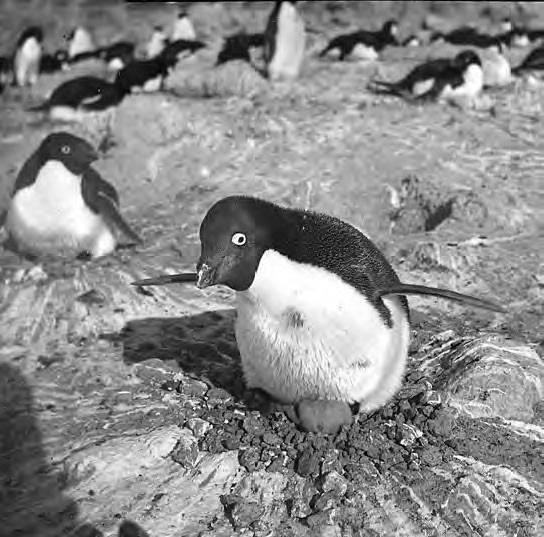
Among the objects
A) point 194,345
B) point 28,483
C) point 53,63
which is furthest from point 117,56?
point 28,483

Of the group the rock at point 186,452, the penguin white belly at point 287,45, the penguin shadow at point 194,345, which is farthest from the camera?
the penguin white belly at point 287,45

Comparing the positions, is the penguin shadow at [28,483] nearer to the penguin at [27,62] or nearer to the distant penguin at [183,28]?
the penguin at [27,62]

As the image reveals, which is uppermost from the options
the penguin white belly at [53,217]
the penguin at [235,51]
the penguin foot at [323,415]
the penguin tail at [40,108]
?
the penguin at [235,51]

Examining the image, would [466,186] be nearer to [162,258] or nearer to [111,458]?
[162,258]

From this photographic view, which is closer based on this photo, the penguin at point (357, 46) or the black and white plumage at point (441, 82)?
the black and white plumage at point (441, 82)

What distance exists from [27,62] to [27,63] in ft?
0.05

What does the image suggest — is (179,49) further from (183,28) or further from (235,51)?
(183,28)

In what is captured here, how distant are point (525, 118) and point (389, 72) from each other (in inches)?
57.7

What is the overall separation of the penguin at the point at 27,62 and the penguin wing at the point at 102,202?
13.5ft

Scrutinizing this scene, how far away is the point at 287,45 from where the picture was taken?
22.4 ft

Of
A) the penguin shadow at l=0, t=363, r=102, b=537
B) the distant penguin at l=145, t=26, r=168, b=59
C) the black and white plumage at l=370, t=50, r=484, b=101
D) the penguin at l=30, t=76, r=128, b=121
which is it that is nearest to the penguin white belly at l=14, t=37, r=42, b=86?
the distant penguin at l=145, t=26, r=168, b=59

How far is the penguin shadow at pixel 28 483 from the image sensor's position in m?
2.40

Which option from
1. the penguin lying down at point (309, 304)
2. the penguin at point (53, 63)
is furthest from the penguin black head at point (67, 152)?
the penguin at point (53, 63)

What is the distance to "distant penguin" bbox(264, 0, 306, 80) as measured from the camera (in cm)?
669
